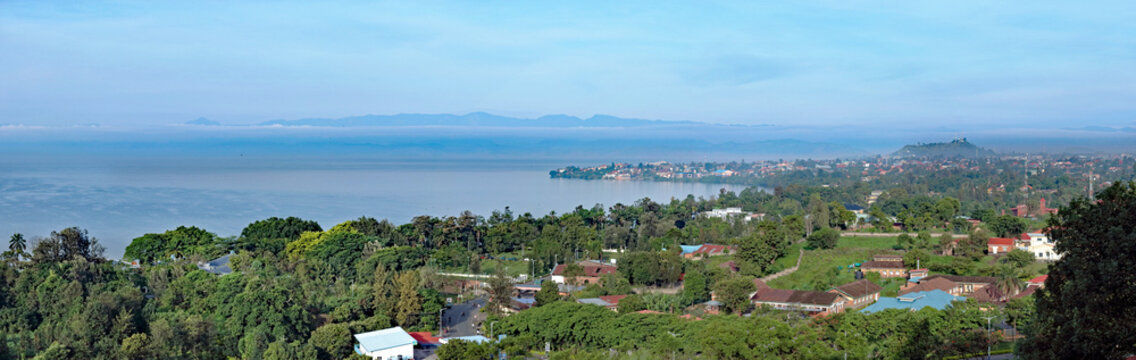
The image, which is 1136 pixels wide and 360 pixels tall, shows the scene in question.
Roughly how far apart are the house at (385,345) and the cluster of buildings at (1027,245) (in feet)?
47.9

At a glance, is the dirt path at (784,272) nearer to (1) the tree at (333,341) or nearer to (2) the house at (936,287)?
(2) the house at (936,287)

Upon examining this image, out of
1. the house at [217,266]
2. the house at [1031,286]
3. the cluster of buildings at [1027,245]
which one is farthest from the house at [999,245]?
the house at [217,266]

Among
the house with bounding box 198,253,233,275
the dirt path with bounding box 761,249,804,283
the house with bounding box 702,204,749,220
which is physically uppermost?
the house with bounding box 198,253,233,275

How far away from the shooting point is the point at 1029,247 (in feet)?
65.3

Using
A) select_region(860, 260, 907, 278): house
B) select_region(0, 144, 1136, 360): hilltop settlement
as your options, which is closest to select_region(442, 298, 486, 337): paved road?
select_region(0, 144, 1136, 360): hilltop settlement

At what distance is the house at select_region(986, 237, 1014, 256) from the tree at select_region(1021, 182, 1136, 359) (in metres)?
14.7

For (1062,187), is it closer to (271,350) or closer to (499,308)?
(499,308)

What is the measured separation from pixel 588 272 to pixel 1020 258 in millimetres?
9767

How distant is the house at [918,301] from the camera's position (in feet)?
50.1

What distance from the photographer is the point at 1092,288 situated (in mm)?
6504

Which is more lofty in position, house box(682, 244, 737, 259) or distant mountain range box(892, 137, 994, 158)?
Answer: distant mountain range box(892, 137, 994, 158)

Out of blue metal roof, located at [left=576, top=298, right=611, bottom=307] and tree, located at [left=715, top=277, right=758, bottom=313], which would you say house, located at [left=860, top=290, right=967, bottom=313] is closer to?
tree, located at [left=715, top=277, right=758, bottom=313]

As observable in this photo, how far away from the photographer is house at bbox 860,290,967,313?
15256 mm

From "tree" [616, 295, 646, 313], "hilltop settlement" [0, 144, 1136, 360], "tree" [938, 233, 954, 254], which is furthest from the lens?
"tree" [938, 233, 954, 254]
